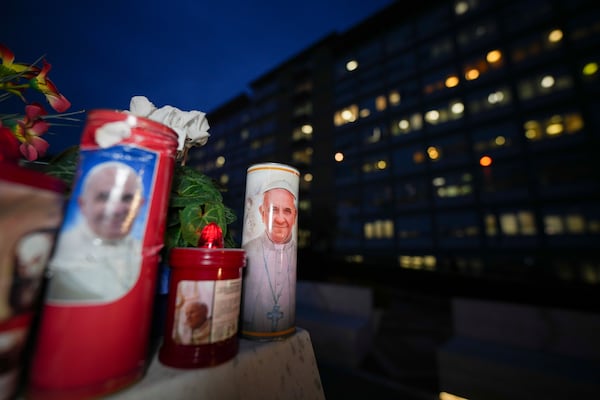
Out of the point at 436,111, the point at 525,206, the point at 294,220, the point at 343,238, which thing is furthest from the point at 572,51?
the point at 294,220

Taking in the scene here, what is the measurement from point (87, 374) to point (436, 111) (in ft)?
54.4

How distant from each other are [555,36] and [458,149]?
6.09 metres

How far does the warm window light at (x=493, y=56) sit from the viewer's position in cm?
1236

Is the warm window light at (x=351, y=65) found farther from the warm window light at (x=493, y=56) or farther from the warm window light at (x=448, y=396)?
the warm window light at (x=448, y=396)

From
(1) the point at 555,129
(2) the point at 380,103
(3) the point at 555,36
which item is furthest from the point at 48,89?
(3) the point at 555,36

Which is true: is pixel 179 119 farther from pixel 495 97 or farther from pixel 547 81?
pixel 547 81

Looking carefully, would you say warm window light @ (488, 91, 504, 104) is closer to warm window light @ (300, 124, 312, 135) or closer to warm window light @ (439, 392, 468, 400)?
warm window light @ (300, 124, 312, 135)

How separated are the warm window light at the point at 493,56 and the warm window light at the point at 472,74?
68 centimetres

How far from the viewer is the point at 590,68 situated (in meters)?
10.2

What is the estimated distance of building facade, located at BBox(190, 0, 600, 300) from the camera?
10227 millimetres

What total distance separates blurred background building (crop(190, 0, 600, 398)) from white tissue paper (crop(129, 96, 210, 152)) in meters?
5.75

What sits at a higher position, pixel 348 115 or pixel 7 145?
pixel 348 115

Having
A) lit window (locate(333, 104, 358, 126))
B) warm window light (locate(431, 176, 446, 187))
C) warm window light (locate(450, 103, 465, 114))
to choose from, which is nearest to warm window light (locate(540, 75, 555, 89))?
warm window light (locate(450, 103, 465, 114))

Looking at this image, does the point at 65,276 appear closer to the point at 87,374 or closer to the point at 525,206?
the point at 87,374
